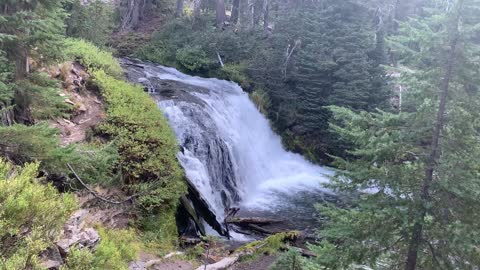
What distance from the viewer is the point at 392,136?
6203 millimetres

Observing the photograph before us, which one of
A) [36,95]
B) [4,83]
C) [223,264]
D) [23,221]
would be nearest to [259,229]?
[223,264]

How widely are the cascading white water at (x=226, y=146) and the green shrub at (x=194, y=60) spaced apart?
50.7 inches

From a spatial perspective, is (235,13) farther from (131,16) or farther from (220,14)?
(131,16)

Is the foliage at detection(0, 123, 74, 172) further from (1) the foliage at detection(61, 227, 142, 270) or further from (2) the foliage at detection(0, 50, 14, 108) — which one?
(1) the foliage at detection(61, 227, 142, 270)

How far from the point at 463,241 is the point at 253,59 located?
64.1 feet

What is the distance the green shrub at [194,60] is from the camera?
80.5ft

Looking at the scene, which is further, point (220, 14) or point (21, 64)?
point (220, 14)

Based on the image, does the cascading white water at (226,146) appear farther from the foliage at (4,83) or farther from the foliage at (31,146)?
the foliage at (31,146)

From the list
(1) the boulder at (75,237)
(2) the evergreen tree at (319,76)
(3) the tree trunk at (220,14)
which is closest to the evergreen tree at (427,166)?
(1) the boulder at (75,237)

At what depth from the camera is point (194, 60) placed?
24.7 m

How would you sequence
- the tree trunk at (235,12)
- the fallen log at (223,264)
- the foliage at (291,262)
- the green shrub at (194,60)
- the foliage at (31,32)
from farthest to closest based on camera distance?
1. the tree trunk at (235,12)
2. the green shrub at (194,60)
3. the fallen log at (223,264)
4. the foliage at (291,262)
5. the foliage at (31,32)

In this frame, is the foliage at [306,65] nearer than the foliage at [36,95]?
No

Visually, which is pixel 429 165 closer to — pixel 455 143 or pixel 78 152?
pixel 455 143

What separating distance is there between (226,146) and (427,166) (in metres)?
10.8
